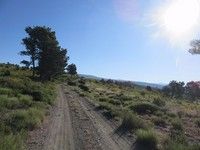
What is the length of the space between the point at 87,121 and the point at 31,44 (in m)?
50.8

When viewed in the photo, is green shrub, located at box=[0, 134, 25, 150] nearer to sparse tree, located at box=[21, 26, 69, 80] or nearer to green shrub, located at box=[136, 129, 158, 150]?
green shrub, located at box=[136, 129, 158, 150]

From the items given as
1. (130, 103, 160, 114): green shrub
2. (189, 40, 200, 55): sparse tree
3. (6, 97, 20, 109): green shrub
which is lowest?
(130, 103, 160, 114): green shrub

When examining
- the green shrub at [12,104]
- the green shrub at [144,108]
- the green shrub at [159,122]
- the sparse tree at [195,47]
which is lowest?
the green shrub at [159,122]

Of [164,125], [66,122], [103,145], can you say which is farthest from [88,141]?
[164,125]

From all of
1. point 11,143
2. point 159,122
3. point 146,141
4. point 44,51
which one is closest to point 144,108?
point 159,122

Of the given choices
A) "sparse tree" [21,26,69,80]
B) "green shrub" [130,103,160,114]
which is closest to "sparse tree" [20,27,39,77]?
"sparse tree" [21,26,69,80]

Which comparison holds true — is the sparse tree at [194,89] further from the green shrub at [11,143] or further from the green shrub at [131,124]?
the green shrub at [11,143]

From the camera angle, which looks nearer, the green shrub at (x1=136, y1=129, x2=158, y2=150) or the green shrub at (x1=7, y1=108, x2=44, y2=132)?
the green shrub at (x1=136, y1=129, x2=158, y2=150)

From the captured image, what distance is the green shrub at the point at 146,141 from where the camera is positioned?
16781mm

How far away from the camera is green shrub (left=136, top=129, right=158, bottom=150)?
1678 cm

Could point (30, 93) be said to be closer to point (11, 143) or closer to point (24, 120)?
point (24, 120)

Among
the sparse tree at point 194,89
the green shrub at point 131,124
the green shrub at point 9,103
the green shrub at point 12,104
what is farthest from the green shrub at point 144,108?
the sparse tree at point 194,89

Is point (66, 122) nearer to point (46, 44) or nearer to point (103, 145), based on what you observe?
point (103, 145)

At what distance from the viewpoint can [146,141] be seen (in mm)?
17531
